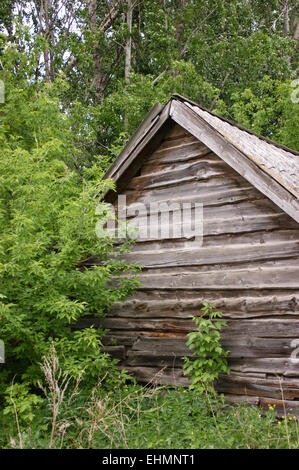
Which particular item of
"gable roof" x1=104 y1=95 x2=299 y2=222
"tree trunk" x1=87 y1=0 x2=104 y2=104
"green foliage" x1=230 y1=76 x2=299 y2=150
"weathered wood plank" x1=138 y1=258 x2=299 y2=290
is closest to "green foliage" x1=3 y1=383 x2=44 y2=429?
"weathered wood plank" x1=138 y1=258 x2=299 y2=290

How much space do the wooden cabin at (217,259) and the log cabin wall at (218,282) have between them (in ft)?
0.04

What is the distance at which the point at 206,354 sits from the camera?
222 inches

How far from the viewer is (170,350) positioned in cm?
624

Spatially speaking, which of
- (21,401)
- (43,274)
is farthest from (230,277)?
(21,401)

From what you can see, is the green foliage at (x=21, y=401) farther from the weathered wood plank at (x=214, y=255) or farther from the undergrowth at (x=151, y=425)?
the weathered wood plank at (x=214, y=255)

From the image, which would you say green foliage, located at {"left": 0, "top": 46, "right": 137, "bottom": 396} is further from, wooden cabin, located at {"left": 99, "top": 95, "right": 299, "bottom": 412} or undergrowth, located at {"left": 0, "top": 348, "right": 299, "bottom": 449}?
wooden cabin, located at {"left": 99, "top": 95, "right": 299, "bottom": 412}

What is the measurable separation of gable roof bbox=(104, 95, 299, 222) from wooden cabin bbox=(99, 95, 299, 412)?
0.05ft

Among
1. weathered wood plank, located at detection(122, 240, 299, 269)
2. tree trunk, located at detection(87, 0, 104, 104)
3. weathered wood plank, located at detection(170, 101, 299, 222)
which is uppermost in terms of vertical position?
tree trunk, located at detection(87, 0, 104, 104)

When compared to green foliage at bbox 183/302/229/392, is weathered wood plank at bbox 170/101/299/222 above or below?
above

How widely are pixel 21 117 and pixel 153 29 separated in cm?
1069

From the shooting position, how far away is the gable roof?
16.7 ft
